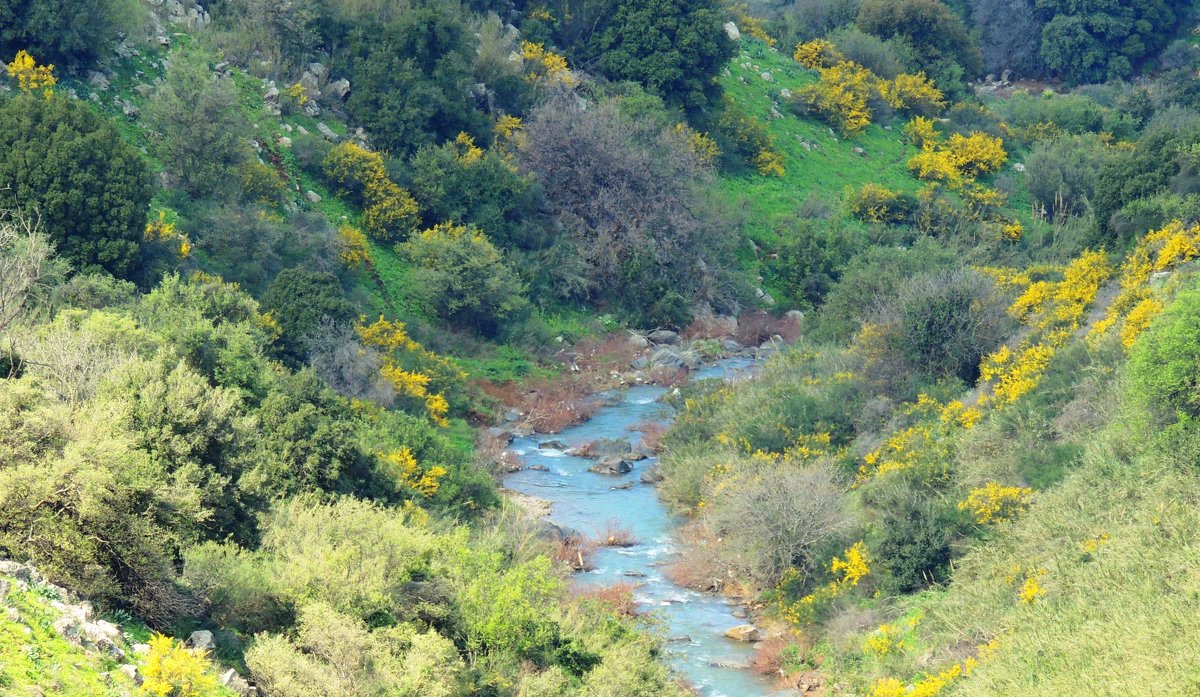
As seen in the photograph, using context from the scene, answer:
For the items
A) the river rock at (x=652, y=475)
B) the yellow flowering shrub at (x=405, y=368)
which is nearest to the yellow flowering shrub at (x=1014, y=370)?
the river rock at (x=652, y=475)

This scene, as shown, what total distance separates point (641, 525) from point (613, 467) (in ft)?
13.1

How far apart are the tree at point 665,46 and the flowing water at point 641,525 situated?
1756cm

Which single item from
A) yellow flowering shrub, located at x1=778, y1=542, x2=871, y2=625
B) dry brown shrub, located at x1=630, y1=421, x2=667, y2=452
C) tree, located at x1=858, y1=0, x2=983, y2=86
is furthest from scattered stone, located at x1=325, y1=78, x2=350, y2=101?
tree, located at x1=858, y1=0, x2=983, y2=86

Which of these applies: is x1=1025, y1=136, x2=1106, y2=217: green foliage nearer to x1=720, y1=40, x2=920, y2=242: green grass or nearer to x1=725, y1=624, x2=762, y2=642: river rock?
x1=720, y1=40, x2=920, y2=242: green grass

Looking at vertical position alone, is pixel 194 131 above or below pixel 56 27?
below

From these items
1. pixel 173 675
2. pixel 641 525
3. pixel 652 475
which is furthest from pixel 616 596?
pixel 173 675

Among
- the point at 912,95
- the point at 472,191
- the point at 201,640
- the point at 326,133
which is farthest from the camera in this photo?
the point at 912,95

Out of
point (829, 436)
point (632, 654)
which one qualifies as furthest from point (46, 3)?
point (632, 654)

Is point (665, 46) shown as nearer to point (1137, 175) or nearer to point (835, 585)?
point (1137, 175)

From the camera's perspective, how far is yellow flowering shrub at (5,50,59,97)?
36.6 metres

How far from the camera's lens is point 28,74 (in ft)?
121

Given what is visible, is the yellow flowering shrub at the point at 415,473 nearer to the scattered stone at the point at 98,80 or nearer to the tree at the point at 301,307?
the tree at the point at 301,307

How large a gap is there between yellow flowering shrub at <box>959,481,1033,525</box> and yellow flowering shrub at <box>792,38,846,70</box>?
1696 inches

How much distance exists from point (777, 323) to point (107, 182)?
24.3 metres
